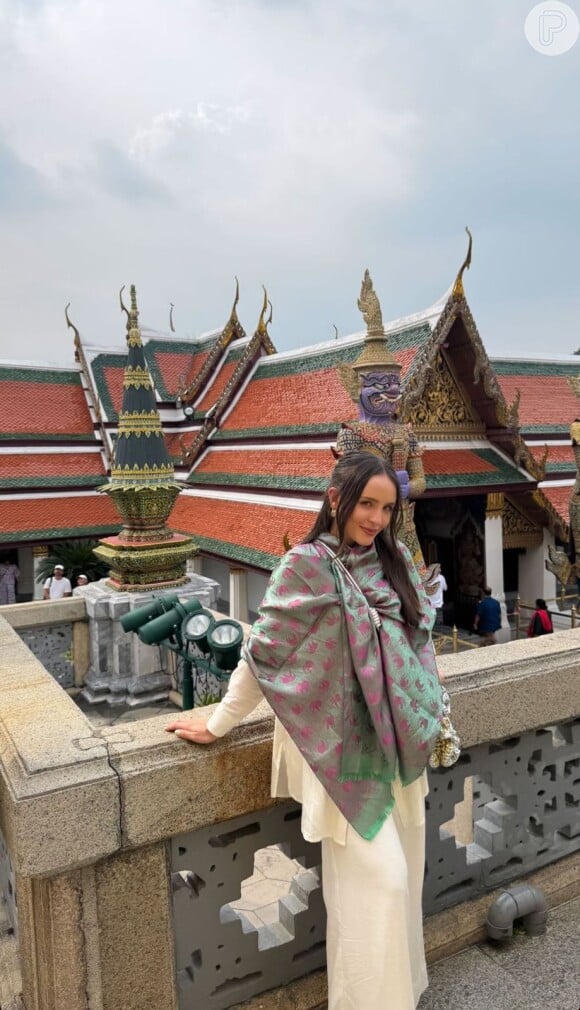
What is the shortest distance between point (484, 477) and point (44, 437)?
35.1 feet

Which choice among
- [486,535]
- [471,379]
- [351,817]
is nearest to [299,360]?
[471,379]

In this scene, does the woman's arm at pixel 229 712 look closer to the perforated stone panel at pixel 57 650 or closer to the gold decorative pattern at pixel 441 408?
the perforated stone panel at pixel 57 650

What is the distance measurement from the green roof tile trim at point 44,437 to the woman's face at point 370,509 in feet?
52.0

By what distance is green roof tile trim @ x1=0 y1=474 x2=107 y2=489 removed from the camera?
15.4 m

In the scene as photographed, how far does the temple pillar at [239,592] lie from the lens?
42.6 ft

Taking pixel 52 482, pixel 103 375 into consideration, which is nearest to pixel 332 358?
pixel 52 482

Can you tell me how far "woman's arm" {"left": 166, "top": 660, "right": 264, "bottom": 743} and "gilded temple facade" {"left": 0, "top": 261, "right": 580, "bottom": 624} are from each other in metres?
7.54

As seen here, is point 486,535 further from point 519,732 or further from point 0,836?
point 0,836

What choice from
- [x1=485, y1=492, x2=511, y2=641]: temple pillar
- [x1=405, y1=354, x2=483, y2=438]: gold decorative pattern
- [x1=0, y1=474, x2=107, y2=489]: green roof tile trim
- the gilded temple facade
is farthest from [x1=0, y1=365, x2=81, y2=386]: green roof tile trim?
[x1=485, y1=492, x2=511, y2=641]: temple pillar

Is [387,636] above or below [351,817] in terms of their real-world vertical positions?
above

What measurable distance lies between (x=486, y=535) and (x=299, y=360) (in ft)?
17.2

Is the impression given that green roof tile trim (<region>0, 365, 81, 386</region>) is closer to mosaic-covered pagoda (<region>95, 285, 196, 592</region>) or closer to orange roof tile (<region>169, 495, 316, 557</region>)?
orange roof tile (<region>169, 495, 316, 557</region>)

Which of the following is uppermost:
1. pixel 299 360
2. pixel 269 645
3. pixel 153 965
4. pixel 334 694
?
pixel 299 360

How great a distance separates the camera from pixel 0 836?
8.45ft
